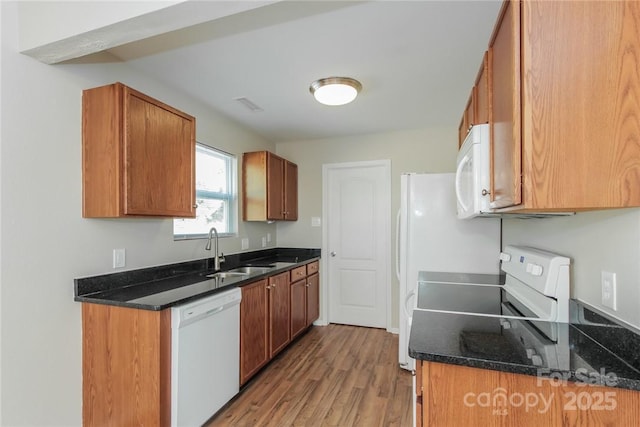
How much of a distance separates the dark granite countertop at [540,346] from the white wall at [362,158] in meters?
2.47

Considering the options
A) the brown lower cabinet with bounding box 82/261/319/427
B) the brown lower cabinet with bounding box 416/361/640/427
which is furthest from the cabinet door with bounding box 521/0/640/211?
the brown lower cabinet with bounding box 82/261/319/427

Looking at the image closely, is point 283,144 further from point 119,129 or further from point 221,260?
point 119,129

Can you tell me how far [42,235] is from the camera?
165cm

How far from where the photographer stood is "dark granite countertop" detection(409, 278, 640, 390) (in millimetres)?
914

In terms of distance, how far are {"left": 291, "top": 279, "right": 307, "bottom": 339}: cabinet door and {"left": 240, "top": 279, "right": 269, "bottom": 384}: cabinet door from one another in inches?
21.7

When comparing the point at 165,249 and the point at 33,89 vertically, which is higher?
the point at 33,89

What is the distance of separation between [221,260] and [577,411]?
269 centimetres

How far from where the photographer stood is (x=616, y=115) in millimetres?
891

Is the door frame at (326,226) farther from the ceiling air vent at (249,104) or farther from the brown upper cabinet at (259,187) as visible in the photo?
the ceiling air vent at (249,104)

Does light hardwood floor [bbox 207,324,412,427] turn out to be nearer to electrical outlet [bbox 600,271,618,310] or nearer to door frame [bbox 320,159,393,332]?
door frame [bbox 320,159,393,332]

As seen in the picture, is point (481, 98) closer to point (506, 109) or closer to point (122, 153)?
point (506, 109)

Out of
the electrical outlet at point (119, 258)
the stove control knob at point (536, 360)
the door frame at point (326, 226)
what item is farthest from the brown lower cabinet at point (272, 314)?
the stove control knob at point (536, 360)

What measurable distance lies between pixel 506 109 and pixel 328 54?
129cm

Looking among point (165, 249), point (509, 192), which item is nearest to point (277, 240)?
point (165, 249)
